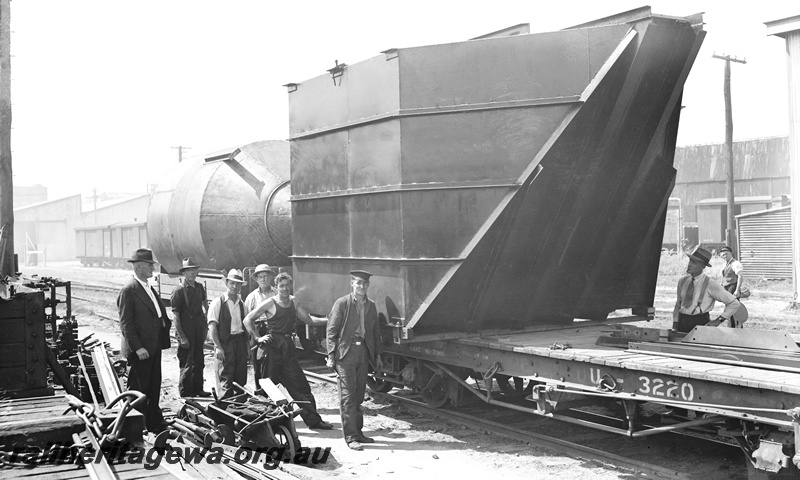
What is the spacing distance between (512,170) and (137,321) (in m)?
4.14

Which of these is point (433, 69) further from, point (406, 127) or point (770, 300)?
point (770, 300)

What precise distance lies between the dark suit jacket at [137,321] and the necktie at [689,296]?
224 inches

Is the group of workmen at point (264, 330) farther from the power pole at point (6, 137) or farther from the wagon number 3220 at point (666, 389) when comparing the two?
the power pole at point (6, 137)

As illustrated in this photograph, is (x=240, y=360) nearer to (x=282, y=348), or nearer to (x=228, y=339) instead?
(x=228, y=339)

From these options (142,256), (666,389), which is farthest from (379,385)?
(666,389)

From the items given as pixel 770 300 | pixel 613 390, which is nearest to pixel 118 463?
pixel 613 390

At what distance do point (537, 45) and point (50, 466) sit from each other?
5.80m

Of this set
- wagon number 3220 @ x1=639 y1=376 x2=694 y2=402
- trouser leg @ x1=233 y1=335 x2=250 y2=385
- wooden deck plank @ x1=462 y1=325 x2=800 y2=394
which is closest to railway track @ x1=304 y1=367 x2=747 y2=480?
wagon number 3220 @ x1=639 y1=376 x2=694 y2=402

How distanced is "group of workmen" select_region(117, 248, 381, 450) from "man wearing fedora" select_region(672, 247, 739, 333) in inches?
133

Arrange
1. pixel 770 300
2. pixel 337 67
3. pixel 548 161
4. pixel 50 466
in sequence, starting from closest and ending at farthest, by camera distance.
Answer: pixel 50 466
pixel 548 161
pixel 337 67
pixel 770 300

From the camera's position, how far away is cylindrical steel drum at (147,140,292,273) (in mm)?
13133

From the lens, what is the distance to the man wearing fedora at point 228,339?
9000mm

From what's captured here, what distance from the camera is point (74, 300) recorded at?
88.5ft

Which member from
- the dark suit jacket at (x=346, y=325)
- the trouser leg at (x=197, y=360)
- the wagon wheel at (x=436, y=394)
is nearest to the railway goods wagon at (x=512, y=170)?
the dark suit jacket at (x=346, y=325)
